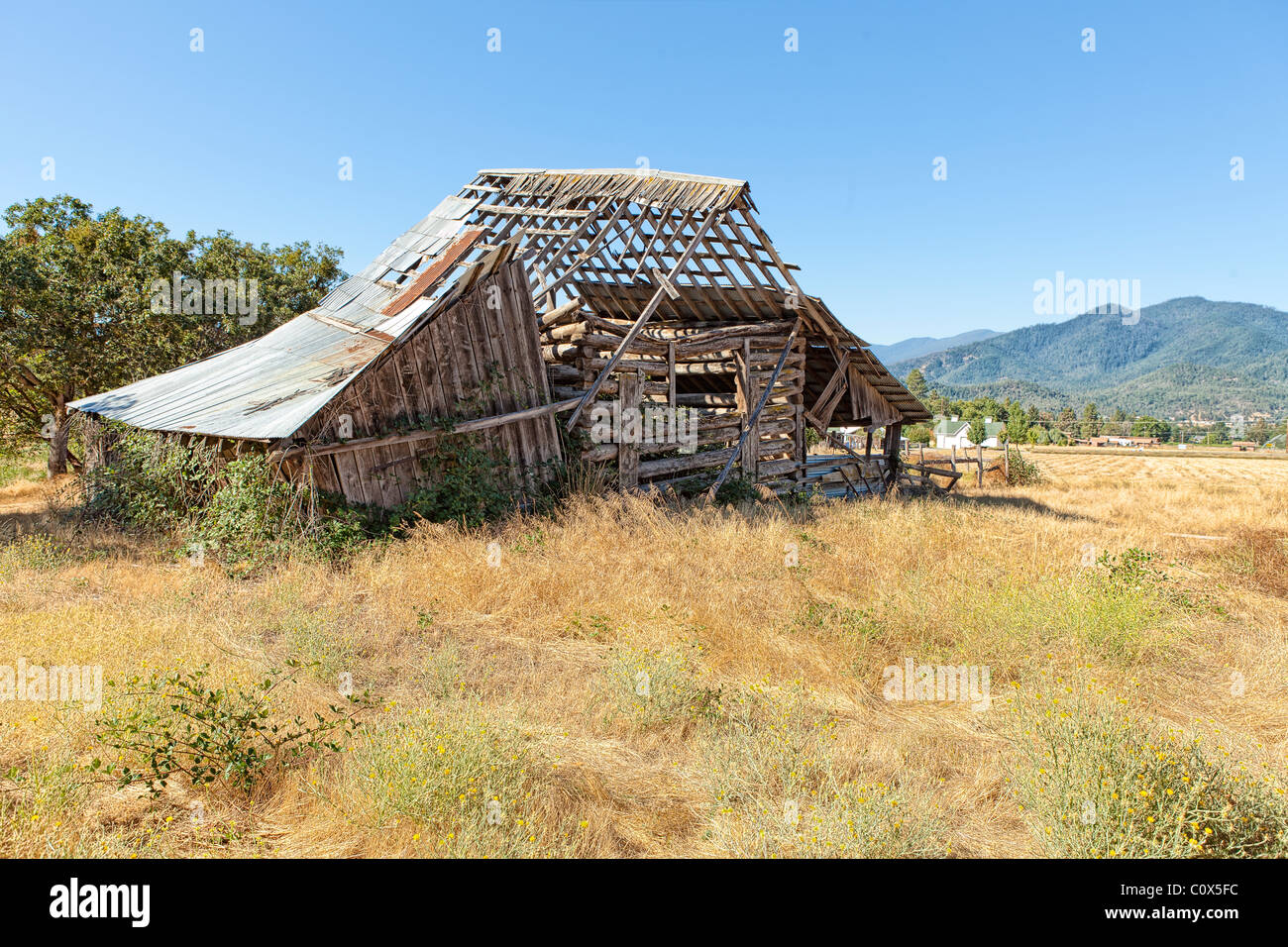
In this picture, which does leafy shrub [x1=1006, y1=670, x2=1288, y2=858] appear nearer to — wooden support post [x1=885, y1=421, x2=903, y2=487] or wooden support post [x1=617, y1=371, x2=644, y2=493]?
wooden support post [x1=617, y1=371, x2=644, y2=493]

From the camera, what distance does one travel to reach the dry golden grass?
3.63m

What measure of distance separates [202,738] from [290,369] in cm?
807

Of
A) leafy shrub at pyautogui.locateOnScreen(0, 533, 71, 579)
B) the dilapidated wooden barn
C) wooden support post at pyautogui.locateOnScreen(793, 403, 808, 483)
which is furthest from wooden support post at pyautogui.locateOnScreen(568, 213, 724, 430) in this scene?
leafy shrub at pyautogui.locateOnScreen(0, 533, 71, 579)

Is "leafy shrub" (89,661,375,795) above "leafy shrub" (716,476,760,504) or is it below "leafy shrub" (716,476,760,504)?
below

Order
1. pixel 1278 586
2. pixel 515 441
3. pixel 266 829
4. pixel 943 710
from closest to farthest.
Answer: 1. pixel 266 829
2. pixel 943 710
3. pixel 1278 586
4. pixel 515 441

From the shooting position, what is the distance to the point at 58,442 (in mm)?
17484

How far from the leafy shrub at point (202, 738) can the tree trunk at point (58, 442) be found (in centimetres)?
1717

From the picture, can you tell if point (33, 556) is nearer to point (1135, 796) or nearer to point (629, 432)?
point (629, 432)

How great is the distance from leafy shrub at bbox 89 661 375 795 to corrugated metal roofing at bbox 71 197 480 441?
4.33m

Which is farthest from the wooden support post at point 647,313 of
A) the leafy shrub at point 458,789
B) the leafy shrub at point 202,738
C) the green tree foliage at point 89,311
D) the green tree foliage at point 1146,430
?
the green tree foliage at point 1146,430

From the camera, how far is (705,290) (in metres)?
13.8

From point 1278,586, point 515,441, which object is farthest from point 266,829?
point 1278,586

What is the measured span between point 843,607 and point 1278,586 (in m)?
6.12
